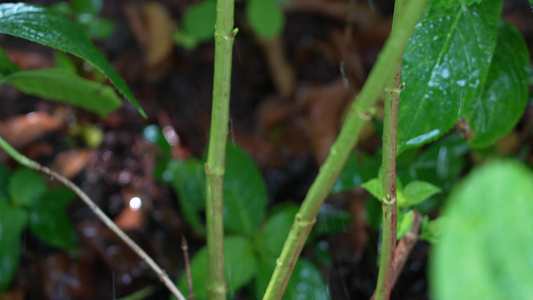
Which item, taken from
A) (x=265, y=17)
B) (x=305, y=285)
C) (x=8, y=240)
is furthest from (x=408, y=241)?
(x=265, y=17)

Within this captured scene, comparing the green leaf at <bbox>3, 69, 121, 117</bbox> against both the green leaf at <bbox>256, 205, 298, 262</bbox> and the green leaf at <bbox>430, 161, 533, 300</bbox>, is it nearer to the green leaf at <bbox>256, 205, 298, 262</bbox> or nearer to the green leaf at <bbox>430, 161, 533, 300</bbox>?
the green leaf at <bbox>256, 205, 298, 262</bbox>

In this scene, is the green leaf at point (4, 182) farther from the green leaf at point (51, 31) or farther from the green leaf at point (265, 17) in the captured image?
the green leaf at point (265, 17)

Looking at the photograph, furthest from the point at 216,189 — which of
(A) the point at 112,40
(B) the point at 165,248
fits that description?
(A) the point at 112,40

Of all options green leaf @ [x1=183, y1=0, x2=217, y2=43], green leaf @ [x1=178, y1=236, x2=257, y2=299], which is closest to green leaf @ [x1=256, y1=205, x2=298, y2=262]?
green leaf @ [x1=178, y1=236, x2=257, y2=299]

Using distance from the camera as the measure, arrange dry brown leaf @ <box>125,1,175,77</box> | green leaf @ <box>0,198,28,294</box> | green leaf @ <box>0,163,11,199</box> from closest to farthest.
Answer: green leaf @ <box>0,198,28,294</box>, green leaf @ <box>0,163,11,199</box>, dry brown leaf @ <box>125,1,175,77</box>

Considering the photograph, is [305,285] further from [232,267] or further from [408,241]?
[408,241]
